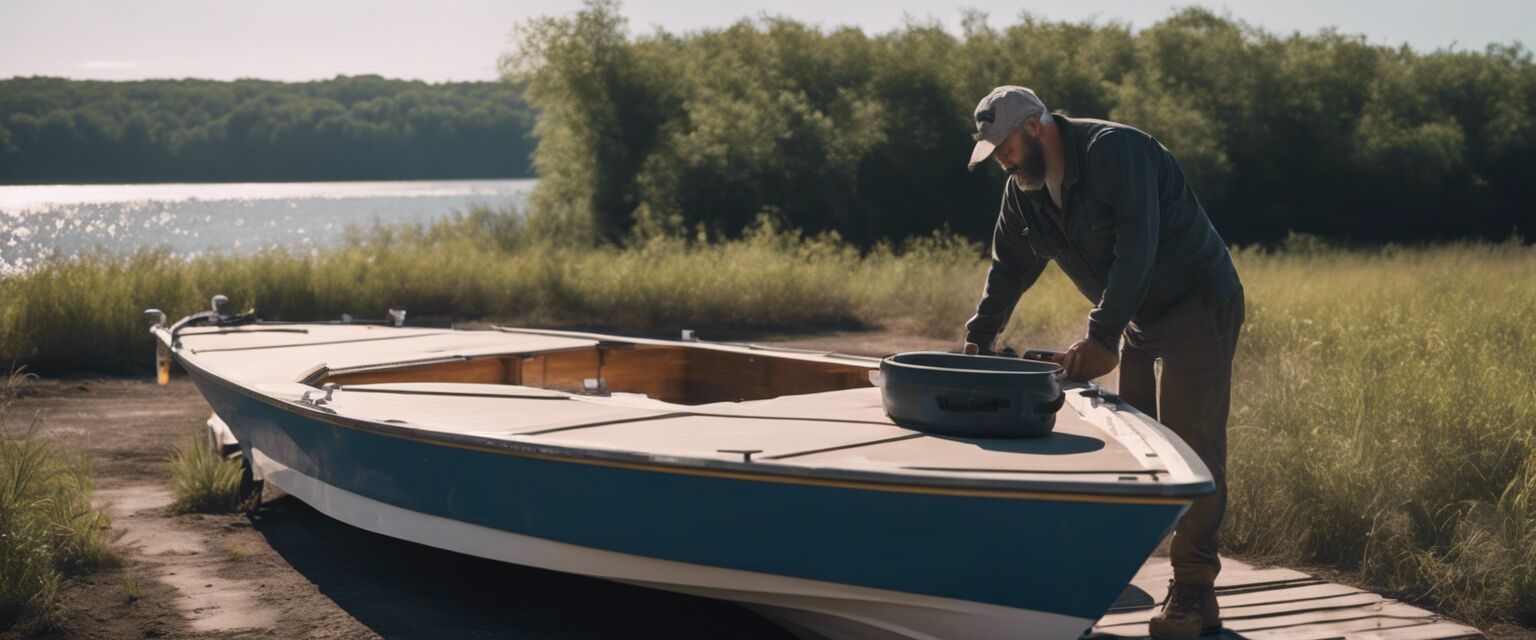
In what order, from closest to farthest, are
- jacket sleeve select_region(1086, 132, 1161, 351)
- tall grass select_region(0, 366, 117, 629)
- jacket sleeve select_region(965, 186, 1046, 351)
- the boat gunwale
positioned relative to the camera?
the boat gunwale, jacket sleeve select_region(1086, 132, 1161, 351), jacket sleeve select_region(965, 186, 1046, 351), tall grass select_region(0, 366, 117, 629)

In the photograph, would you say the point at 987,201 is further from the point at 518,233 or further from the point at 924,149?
the point at 518,233

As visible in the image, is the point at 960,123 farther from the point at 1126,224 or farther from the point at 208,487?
the point at 1126,224

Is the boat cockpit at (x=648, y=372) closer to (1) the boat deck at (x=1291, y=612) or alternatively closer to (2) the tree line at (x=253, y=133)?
(1) the boat deck at (x=1291, y=612)

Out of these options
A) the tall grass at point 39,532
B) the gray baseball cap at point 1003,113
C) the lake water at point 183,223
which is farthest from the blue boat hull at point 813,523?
the lake water at point 183,223

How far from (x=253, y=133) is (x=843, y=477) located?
70.9 meters

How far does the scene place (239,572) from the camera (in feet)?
17.8

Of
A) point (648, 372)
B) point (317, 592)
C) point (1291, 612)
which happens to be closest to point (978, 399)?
point (1291, 612)

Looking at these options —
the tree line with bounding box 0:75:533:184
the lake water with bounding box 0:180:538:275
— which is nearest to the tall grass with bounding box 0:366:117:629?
the lake water with bounding box 0:180:538:275

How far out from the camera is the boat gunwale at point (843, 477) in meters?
3.38

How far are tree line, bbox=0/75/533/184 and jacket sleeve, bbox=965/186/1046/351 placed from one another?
4245 cm

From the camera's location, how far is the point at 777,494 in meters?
3.75

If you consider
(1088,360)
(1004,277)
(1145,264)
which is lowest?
(1088,360)

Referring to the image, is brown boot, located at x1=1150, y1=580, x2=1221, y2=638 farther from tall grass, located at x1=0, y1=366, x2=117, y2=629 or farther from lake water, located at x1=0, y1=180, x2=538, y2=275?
lake water, located at x1=0, y1=180, x2=538, y2=275

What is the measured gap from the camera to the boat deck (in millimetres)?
4363
